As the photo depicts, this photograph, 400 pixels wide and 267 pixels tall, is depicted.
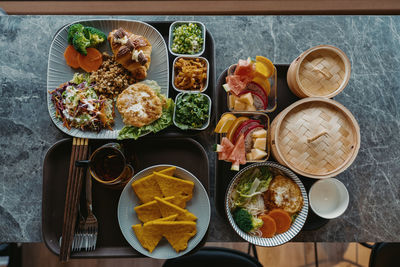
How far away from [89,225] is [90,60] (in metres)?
1.11

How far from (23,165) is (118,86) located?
2.86ft

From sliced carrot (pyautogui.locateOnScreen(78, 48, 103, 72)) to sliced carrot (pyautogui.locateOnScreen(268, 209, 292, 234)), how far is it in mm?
1551

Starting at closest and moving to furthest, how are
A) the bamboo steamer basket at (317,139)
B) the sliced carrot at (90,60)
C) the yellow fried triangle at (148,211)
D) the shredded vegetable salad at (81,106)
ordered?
the bamboo steamer basket at (317,139) < the yellow fried triangle at (148,211) < the shredded vegetable salad at (81,106) < the sliced carrot at (90,60)

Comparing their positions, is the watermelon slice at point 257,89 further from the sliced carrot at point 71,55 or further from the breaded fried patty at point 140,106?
the sliced carrot at point 71,55

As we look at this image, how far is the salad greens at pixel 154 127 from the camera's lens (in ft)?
5.98

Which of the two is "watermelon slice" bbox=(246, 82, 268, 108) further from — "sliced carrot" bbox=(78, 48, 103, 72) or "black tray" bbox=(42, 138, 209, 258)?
"sliced carrot" bbox=(78, 48, 103, 72)

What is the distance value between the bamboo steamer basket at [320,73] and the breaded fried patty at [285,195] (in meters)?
0.57

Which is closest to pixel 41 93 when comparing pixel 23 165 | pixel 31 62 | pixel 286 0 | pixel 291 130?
pixel 31 62

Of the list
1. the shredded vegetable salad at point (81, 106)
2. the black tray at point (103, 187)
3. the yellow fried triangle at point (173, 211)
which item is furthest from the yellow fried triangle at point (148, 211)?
the shredded vegetable salad at point (81, 106)

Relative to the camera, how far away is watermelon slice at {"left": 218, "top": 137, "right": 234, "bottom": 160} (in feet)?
5.48

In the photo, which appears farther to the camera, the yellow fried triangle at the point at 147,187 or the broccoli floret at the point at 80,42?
the broccoli floret at the point at 80,42

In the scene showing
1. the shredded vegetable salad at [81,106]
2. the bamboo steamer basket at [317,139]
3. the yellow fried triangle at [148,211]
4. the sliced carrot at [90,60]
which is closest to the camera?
the bamboo steamer basket at [317,139]

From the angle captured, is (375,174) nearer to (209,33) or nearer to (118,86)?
(209,33)

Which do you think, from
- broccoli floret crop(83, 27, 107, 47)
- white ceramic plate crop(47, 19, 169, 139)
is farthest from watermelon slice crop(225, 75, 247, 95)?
broccoli floret crop(83, 27, 107, 47)
